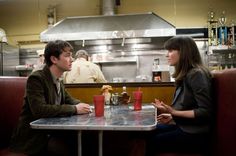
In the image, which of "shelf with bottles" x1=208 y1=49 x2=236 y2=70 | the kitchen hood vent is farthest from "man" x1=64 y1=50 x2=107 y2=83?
"shelf with bottles" x1=208 y1=49 x2=236 y2=70

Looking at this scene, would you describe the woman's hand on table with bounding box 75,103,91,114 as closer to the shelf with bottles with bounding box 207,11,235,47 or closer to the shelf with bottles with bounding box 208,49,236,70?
the shelf with bottles with bounding box 207,11,235,47

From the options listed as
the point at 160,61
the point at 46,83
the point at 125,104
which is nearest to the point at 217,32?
the point at 160,61

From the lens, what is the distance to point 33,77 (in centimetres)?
214

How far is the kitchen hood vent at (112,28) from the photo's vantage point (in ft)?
18.4

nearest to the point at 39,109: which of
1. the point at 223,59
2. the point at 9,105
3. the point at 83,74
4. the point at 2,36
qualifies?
the point at 9,105

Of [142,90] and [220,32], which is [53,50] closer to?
[142,90]

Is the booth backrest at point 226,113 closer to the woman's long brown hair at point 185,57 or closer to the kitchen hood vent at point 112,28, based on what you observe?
the woman's long brown hair at point 185,57

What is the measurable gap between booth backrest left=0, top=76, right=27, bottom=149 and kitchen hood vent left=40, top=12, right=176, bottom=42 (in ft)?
10.8

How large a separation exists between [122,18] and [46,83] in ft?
13.2

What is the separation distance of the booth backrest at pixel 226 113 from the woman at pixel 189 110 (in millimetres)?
105

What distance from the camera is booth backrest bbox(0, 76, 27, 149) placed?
251 centimetres

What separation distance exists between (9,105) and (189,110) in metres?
1.54

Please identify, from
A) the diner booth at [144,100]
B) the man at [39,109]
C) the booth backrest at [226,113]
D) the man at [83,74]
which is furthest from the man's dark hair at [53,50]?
the man at [83,74]

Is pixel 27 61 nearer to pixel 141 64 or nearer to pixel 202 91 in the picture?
pixel 141 64
